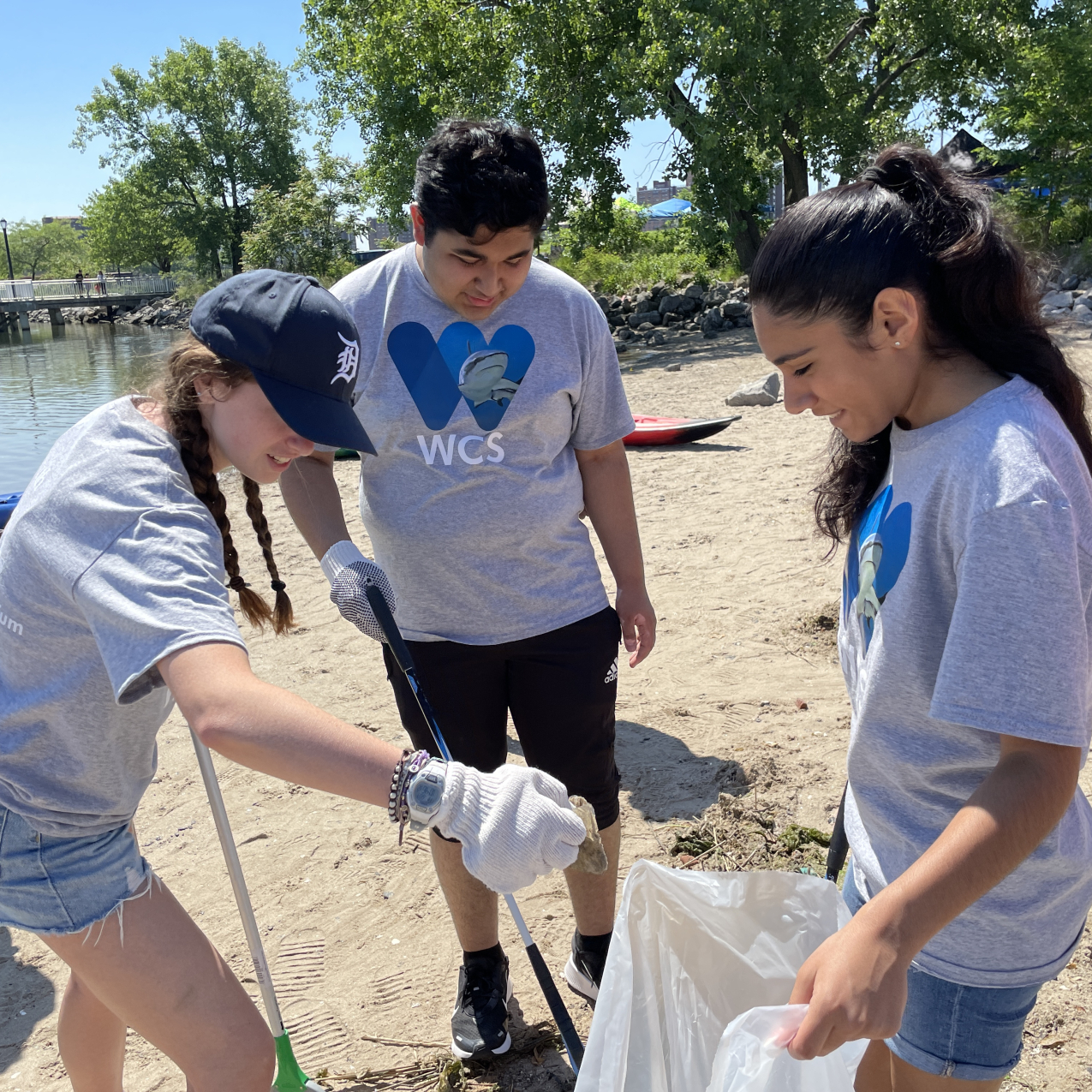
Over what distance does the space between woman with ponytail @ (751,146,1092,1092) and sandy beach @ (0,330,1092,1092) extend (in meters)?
0.76

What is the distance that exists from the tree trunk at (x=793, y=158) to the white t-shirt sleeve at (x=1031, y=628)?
16884mm

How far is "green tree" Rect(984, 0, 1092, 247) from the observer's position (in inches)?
590

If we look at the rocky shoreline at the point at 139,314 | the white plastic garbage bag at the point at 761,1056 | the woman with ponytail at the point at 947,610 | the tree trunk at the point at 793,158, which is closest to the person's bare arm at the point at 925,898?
the woman with ponytail at the point at 947,610

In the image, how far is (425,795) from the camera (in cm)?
124

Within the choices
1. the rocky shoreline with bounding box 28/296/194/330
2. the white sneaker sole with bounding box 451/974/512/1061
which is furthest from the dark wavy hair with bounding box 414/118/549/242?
the rocky shoreline with bounding box 28/296/194/330

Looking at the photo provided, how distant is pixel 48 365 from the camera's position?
97.1 ft

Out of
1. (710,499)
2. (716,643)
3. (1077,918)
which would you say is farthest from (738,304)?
(1077,918)

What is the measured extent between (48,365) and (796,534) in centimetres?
2945

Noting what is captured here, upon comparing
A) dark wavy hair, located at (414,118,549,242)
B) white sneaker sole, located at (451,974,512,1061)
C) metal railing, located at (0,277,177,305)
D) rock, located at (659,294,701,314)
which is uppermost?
metal railing, located at (0,277,177,305)

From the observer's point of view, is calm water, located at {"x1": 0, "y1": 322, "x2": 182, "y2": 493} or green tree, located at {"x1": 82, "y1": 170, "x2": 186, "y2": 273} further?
green tree, located at {"x1": 82, "y1": 170, "x2": 186, "y2": 273}

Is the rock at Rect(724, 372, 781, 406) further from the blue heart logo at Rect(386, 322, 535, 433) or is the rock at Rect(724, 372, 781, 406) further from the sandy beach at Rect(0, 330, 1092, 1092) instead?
the blue heart logo at Rect(386, 322, 535, 433)

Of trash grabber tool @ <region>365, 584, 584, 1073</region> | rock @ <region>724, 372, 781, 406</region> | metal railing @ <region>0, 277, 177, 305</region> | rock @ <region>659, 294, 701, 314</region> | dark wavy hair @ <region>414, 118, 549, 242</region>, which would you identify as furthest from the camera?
metal railing @ <region>0, 277, 177, 305</region>

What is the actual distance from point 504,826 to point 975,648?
0.62m

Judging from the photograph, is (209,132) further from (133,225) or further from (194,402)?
(194,402)
